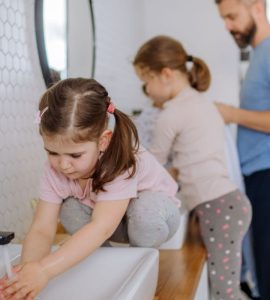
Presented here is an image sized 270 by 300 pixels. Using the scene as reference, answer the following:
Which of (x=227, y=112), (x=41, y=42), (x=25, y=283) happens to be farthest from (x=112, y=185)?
(x=227, y=112)

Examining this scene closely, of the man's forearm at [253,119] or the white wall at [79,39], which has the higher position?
the white wall at [79,39]

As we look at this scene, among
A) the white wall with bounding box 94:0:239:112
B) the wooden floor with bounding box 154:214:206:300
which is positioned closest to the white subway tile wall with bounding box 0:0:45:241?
the wooden floor with bounding box 154:214:206:300

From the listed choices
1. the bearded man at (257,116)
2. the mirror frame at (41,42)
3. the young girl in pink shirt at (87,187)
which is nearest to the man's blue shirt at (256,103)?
the bearded man at (257,116)

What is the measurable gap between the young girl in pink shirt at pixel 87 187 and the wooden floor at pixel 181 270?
0.47 feet

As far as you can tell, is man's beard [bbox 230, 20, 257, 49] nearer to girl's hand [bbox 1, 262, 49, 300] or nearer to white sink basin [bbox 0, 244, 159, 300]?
white sink basin [bbox 0, 244, 159, 300]

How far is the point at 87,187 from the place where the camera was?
936 millimetres

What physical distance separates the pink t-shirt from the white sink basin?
11 centimetres

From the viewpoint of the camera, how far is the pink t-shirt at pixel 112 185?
2.84 feet

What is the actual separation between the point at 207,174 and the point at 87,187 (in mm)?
528

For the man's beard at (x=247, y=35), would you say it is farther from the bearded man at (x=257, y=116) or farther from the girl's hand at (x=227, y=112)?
the girl's hand at (x=227, y=112)

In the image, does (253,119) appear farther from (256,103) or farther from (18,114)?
(18,114)

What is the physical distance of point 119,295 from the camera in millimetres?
615

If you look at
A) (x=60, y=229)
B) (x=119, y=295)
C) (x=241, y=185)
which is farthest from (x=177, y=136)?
(x=119, y=295)

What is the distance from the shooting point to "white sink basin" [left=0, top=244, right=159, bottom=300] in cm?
76
